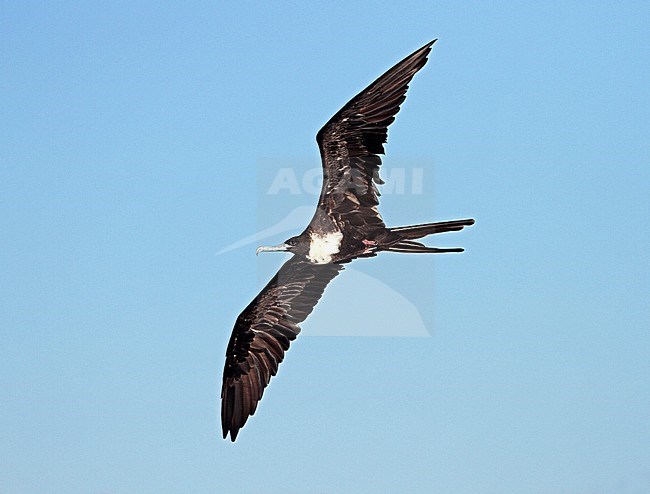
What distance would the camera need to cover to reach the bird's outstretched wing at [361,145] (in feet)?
40.2

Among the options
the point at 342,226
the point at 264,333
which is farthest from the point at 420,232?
the point at 264,333

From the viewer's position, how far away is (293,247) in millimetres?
13438

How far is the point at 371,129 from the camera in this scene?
40.8 feet

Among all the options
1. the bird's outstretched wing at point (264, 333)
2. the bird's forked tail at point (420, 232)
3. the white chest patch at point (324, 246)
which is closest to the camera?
the bird's forked tail at point (420, 232)

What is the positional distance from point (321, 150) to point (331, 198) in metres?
0.66

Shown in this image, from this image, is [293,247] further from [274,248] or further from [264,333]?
[264,333]

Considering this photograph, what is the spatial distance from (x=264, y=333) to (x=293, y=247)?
2.32 m

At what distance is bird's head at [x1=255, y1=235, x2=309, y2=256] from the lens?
13.4 meters

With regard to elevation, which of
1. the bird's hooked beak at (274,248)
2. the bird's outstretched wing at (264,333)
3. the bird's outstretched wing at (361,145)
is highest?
the bird's outstretched wing at (361,145)

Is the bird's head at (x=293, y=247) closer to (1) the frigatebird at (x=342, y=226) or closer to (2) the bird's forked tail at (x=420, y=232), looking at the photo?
(1) the frigatebird at (x=342, y=226)

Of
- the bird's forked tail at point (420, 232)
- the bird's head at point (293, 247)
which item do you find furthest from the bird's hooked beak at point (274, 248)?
the bird's forked tail at point (420, 232)

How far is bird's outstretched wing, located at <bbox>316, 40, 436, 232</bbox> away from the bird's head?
1.68 feet

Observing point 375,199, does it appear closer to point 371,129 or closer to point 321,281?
point 371,129

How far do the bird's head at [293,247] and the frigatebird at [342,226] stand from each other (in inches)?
0.5
